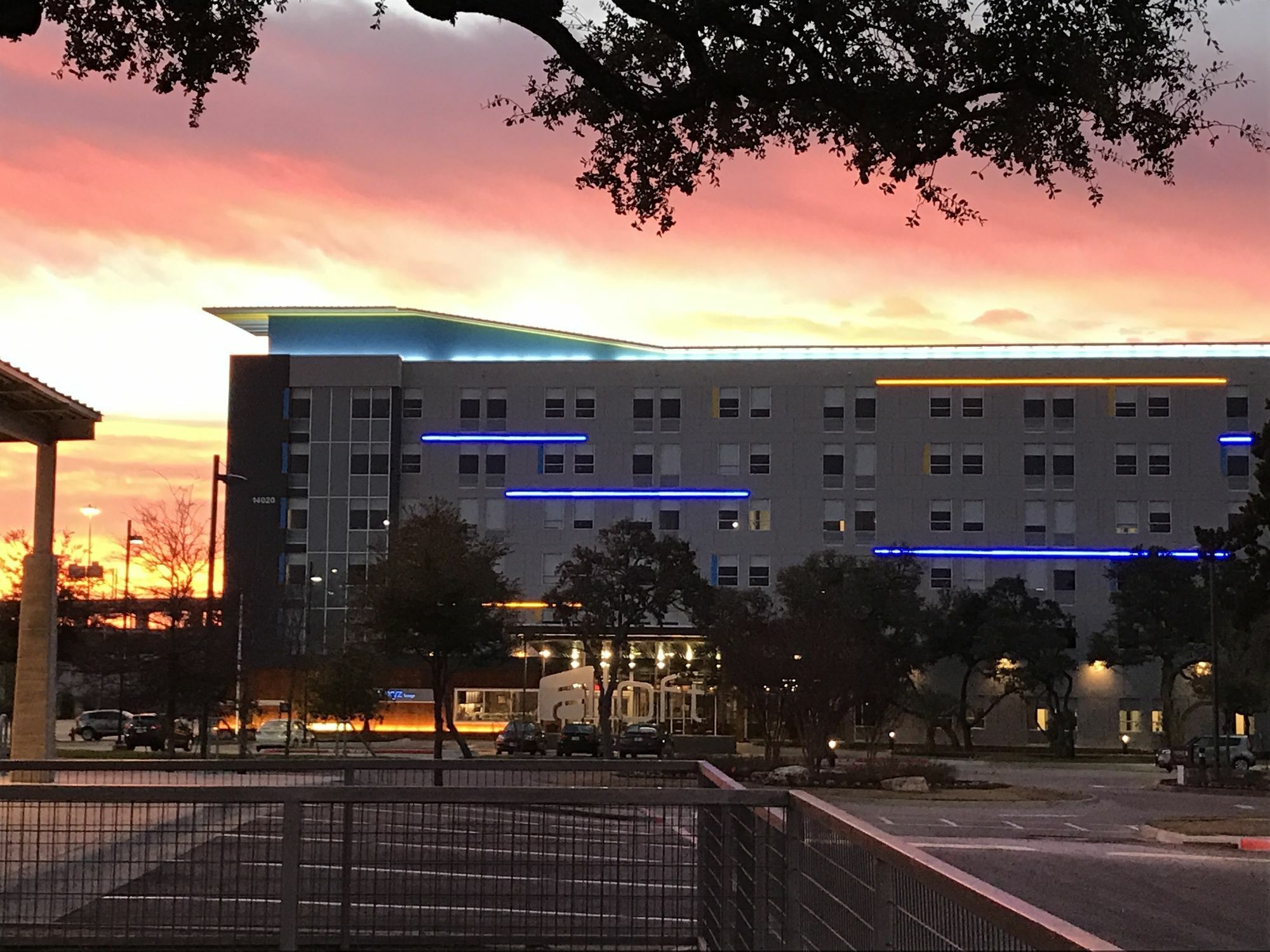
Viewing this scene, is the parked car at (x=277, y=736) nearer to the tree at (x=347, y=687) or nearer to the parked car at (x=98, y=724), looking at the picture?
the parked car at (x=98, y=724)

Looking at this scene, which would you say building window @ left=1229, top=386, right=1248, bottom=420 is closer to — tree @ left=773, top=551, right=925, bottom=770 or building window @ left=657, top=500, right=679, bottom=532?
tree @ left=773, top=551, right=925, bottom=770

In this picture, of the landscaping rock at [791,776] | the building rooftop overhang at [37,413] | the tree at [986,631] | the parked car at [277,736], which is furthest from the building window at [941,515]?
the building rooftop overhang at [37,413]

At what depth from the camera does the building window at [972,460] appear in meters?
96.7

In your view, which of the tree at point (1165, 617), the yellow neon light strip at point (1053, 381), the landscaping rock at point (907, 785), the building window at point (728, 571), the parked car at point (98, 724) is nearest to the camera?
the landscaping rock at point (907, 785)

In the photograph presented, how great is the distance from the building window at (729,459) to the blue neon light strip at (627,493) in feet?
3.76

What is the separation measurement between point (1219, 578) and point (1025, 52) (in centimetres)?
7093

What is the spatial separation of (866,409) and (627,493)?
1423 centimetres

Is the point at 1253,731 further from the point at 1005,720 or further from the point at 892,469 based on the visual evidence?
the point at 892,469

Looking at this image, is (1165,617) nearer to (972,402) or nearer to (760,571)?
(972,402)

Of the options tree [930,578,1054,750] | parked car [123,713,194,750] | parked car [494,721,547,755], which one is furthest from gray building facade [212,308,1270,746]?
parked car [494,721,547,755]

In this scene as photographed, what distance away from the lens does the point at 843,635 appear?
4931 cm

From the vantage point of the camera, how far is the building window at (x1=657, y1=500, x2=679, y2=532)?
9700cm

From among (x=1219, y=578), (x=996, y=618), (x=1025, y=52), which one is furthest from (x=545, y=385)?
(x=1025, y=52)

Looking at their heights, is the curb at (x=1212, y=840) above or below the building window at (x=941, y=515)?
below
